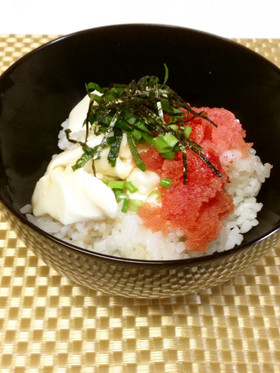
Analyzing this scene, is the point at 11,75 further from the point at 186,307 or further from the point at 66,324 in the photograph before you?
the point at 186,307

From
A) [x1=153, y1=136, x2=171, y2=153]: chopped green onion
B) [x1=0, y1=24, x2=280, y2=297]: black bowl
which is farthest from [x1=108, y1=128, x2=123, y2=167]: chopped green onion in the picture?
Result: [x1=0, y1=24, x2=280, y2=297]: black bowl

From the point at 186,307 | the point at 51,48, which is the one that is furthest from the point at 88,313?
the point at 51,48

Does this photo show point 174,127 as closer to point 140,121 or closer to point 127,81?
point 140,121

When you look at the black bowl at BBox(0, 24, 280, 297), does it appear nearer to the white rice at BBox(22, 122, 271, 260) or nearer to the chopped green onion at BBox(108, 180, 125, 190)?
the white rice at BBox(22, 122, 271, 260)

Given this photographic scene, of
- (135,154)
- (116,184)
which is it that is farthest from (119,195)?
(135,154)

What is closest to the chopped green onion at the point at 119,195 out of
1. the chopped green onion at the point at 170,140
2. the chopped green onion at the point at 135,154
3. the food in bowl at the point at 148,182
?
the food in bowl at the point at 148,182

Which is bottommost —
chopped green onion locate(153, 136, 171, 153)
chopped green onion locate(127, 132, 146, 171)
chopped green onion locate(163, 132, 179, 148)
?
chopped green onion locate(127, 132, 146, 171)
